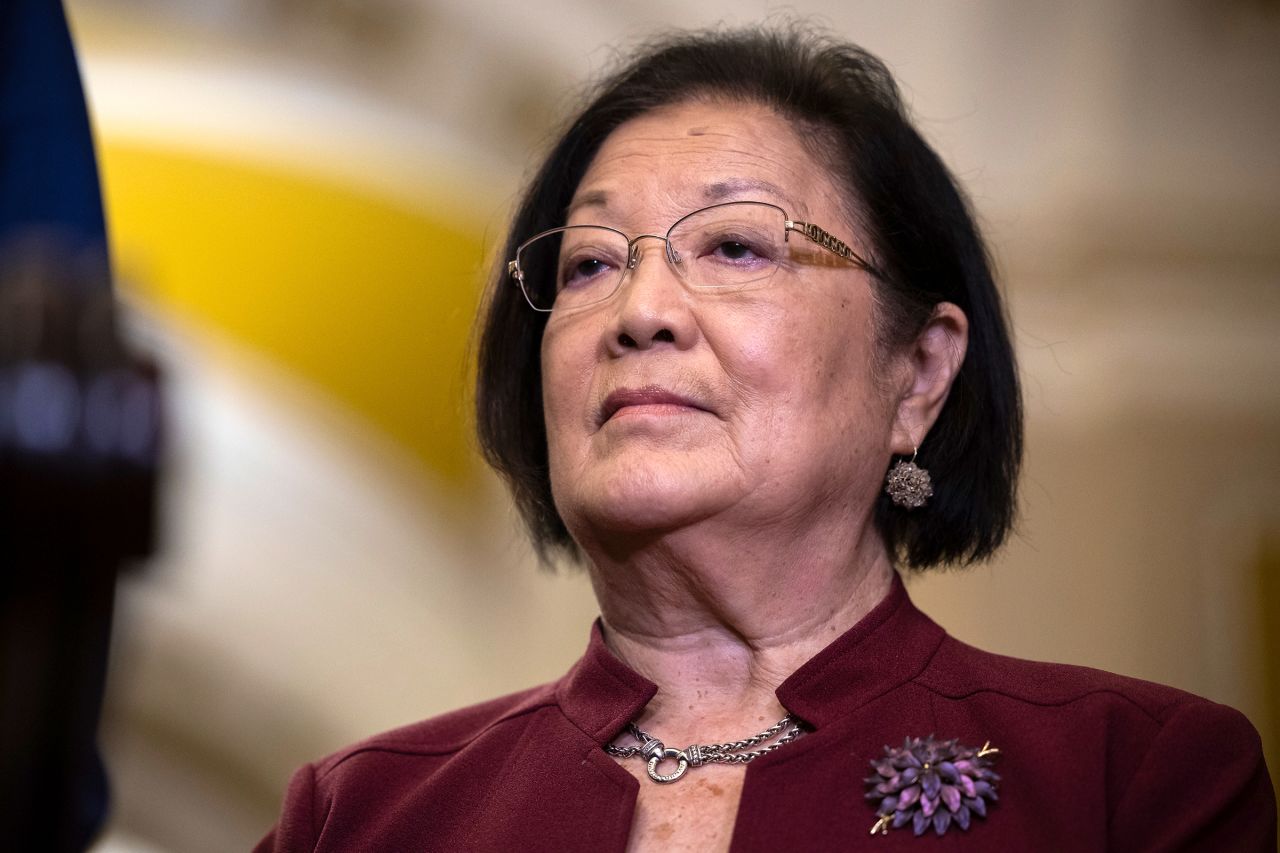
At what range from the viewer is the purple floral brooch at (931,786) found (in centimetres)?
182

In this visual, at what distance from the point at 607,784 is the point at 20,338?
0.95 meters

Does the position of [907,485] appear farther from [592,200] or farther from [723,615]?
[592,200]

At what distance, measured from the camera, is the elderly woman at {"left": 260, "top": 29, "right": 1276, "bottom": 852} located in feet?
6.16

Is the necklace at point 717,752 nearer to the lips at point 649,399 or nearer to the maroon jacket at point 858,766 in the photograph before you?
the maroon jacket at point 858,766

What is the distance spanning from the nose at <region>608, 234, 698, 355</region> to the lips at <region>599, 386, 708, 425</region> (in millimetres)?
73

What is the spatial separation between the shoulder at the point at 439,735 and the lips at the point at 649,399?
0.48 meters

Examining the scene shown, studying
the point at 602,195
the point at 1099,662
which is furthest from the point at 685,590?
the point at 1099,662

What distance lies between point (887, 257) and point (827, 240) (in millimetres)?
148

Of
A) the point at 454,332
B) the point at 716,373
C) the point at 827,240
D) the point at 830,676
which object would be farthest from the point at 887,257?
the point at 454,332

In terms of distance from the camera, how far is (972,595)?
4.13m

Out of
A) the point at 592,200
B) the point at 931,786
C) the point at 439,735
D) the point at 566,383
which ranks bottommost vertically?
the point at 439,735

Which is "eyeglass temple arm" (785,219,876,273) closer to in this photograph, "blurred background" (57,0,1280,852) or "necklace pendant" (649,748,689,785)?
"necklace pendant" (649,748,689,785)

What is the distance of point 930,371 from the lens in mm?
2414

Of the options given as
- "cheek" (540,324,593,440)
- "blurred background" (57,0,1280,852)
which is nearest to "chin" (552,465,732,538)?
"cheek" (540,324,593,440)
